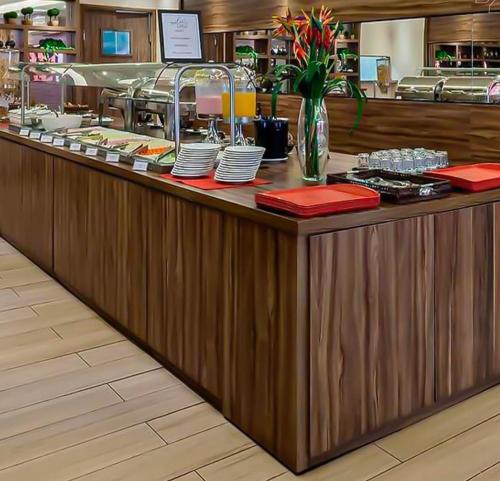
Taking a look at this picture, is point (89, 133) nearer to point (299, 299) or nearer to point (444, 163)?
point (444, 163)

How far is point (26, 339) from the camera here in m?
3.05

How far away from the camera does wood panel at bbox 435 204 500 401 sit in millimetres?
2209

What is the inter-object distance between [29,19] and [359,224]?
7.56 metres

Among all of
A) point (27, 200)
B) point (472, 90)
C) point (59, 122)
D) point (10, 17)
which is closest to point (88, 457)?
point (27, 200)

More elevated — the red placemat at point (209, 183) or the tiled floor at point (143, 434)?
the red placemat at point (209, 183)

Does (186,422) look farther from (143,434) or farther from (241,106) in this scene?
(241,106)

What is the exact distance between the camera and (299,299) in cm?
186

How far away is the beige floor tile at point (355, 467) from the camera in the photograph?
6.32ft

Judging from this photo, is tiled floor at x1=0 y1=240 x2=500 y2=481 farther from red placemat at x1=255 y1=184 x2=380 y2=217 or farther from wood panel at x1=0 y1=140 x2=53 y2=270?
wood panel at x1=0 y1=140 x2=53 y2=270

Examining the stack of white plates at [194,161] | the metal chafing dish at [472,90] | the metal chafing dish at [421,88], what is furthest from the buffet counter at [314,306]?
the metal chafing dish at [421,88]

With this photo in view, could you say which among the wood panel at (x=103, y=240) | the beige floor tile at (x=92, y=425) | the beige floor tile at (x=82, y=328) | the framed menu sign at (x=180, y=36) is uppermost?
the framed menu sign at (x=180, y=36)

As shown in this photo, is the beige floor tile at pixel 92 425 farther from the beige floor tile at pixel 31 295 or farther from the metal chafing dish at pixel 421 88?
the metal chafing dish at pixel 421 88

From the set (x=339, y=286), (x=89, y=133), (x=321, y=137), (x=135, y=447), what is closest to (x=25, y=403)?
(x=135, y=447)

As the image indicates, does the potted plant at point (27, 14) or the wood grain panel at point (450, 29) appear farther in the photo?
the potted plant at point (27, 14)
